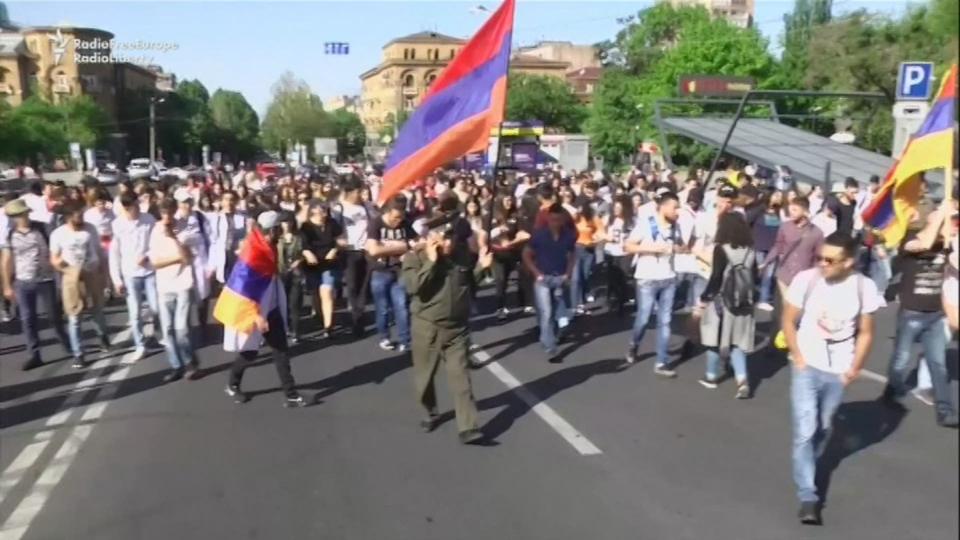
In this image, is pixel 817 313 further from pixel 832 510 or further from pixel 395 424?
pixel 395 424

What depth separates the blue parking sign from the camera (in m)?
7.54

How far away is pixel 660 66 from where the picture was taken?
63.1 metres

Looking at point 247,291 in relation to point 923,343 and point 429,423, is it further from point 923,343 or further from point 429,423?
point 923,343

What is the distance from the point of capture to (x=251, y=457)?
20.0 ft

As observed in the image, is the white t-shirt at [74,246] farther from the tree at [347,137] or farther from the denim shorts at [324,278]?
the tree at [347,137]

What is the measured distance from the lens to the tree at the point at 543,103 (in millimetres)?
75438

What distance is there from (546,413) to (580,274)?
490 centimetres

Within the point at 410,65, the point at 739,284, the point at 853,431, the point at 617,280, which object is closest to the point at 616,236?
the point at 617,280

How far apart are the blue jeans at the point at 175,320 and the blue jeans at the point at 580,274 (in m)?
4.76

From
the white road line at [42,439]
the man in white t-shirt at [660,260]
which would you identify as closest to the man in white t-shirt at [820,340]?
the man in white t-shirt at [660,260]

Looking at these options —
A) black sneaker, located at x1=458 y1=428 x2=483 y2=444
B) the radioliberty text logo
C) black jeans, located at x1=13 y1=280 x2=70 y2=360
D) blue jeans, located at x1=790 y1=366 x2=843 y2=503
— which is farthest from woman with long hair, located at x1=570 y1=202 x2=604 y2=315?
the radioliberty text logo

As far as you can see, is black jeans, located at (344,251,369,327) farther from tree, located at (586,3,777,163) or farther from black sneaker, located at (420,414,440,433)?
tree, located at (586,3,777,163)

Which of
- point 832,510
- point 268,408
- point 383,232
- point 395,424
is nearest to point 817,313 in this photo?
point 832,510

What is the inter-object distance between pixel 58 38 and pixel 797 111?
213 ft
